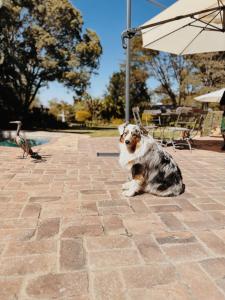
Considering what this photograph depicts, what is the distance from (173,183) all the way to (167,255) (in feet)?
5.09

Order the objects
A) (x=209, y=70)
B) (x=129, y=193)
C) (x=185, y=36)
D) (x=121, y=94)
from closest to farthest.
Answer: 1. (x=129, y=193)
2. (x=185, y=36)
3. (x=209, y=70)
4. (x=121, y=94)

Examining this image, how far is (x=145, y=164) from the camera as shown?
3.44m

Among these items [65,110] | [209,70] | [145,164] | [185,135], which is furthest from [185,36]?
[65,110]

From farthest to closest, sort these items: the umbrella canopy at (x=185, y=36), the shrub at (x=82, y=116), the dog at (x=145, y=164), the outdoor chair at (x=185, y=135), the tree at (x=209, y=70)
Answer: the shrub at (x=82, y=116) → the tree at (x=209, y=70) → the outdoor chair at (x=185, y=135) → the umbrella canopy at (x=185, y=36) → the dog at (x=145, y=164)

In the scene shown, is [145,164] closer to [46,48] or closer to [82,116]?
[46,48]

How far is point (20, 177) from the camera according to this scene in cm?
457

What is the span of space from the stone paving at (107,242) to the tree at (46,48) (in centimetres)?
1737

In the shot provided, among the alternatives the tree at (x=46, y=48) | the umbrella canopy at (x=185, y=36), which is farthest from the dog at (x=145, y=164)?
the tree at (x=46, y=48)

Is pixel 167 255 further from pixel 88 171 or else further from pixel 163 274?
pixel 88 171

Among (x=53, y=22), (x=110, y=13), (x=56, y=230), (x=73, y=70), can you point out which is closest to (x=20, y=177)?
(x=56, y=230)

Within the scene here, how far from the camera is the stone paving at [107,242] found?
69.4 inches

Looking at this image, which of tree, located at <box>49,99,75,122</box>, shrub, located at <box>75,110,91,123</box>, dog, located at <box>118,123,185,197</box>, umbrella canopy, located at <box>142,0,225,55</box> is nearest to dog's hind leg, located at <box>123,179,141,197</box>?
dog, located at <box>118,123,185,197</box>

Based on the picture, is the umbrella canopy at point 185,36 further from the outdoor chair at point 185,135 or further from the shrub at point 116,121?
the shrub at point 116,121

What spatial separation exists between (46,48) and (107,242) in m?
20.0
